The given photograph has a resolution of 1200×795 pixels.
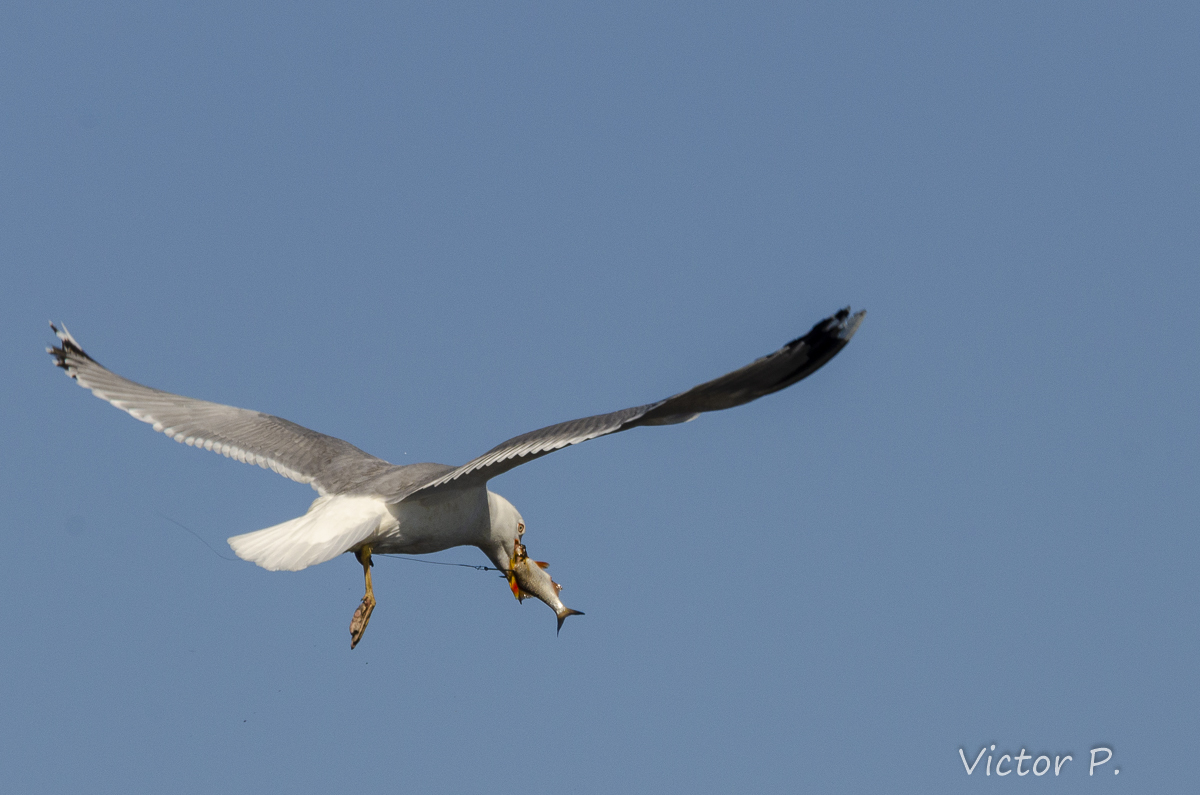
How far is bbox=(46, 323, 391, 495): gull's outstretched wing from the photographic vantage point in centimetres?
952

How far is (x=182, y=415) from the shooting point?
10.2 metres

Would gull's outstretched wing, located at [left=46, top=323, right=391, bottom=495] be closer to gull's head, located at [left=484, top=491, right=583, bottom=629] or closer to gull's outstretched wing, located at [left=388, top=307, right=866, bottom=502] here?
gull's head, located at [left=484, top=491, right=583, bottom=629]

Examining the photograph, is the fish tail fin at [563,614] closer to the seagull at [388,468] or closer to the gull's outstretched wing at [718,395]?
the seagull at [388,468]

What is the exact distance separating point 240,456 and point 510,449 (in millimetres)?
3244

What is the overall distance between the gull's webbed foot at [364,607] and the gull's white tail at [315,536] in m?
0.34

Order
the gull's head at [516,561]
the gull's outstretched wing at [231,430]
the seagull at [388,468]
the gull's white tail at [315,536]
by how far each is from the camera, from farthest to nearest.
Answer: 1. the gull's outstretched wing at [231,430]
2. the gull's head at [516,561]
3. the gull's white tail at [315,536]
4. the seagull at [388,468]

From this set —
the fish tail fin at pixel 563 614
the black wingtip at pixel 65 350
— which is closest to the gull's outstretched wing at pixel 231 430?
the black wingtip at pixel 65 350

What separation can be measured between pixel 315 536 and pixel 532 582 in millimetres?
2117

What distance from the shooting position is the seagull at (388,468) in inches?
273

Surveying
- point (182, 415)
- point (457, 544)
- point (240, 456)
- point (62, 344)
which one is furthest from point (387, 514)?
point (62, 344)

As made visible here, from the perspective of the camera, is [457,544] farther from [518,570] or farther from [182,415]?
[182,415]

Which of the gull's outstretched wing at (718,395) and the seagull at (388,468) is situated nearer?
the gull's outstretched wing at (718,395)

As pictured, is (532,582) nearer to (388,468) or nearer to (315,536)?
(388,468)

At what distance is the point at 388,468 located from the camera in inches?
364
